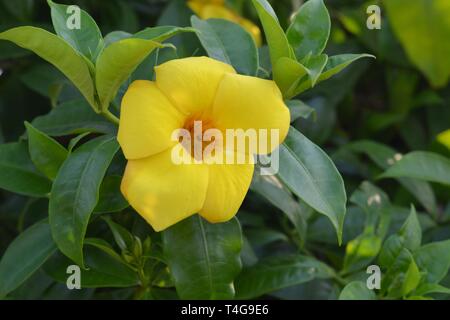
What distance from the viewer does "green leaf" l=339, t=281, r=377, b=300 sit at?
49.9 inches

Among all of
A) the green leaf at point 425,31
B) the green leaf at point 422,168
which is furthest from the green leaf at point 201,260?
the green leaf at point 425,31

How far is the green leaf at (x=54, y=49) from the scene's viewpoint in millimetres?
1090

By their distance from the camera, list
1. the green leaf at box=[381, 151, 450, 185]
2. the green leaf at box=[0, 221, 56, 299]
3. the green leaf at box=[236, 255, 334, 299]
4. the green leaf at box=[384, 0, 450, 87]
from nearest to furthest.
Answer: the green leaf at box=[0, 221, 56, 299] → the green leaf at box=[236, 255, 334, 299] → the green leaf at box=[381, 151, 450, 185] → the green leaf at box=[384, 0, 450, 87]

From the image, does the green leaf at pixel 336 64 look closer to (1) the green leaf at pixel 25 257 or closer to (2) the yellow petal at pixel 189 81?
(2) the yellow petal at pixel 189 81

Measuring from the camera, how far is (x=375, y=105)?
2.35m

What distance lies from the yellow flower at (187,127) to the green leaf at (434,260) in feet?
1.39

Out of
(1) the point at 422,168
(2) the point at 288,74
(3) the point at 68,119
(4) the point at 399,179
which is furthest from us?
(4) the point at 399,179

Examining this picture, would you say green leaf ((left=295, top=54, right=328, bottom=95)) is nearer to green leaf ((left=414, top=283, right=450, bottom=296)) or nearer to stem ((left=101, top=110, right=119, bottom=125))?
stem ((left=101, top=110, right=119, bottom=125))

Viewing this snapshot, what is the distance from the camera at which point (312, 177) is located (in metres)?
1.20

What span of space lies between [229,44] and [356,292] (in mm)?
479

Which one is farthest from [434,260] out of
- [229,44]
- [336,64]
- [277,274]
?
[229,44]

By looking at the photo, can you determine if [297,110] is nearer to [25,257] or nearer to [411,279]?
[411,279]

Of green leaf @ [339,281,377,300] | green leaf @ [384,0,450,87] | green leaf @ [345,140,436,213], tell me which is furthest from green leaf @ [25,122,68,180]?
green leaf @ [384,0,450,87]

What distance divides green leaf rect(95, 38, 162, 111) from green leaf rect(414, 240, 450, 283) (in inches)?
24.5
